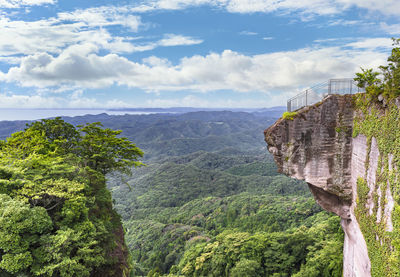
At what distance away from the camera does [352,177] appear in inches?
616

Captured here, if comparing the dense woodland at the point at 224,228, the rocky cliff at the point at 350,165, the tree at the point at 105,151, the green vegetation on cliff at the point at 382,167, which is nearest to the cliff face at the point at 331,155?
the rocky cliff at the point at 350,165

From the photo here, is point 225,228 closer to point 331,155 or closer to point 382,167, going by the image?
point 331,155

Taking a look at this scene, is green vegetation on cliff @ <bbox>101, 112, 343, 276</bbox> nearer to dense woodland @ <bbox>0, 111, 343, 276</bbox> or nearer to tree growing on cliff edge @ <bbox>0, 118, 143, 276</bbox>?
dense woodland @ <bbox>0, 111, 343, 276</bbox>

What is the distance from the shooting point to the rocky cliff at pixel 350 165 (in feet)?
39.0

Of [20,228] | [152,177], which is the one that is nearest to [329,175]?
[20,228]

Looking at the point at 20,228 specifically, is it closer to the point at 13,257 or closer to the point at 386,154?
the point at 13,257

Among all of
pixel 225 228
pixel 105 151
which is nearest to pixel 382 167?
pixel 105 151

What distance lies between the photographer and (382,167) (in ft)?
39.5

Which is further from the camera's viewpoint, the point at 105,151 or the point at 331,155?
the point at 105,151

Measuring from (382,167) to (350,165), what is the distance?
12.8ft

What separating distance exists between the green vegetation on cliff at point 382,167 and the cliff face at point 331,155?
1229 millimetres

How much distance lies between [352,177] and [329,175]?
4.41 feet

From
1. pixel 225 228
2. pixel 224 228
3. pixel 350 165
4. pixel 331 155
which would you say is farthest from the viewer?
pixel 224 228

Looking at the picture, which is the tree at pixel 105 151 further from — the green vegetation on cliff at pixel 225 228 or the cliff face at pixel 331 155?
the cliff face at pixel 331 155
